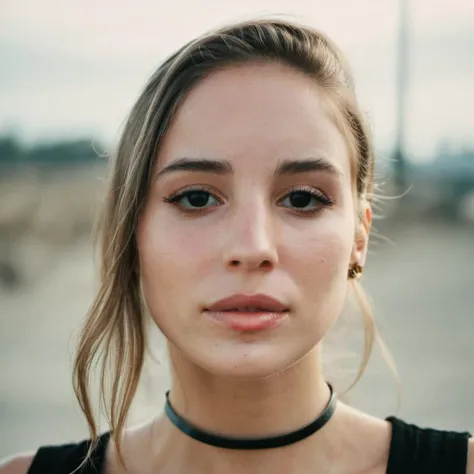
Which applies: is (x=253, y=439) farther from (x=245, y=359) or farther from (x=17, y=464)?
(x=17, y=464)

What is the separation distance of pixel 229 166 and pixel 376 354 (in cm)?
210

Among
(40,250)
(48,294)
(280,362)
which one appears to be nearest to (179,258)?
(280,362)

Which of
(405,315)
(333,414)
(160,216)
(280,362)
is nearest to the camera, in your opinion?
(280,362)

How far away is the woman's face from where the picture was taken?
1811 millimetres

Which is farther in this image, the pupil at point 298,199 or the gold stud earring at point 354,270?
the gold stud earring at point 354,270

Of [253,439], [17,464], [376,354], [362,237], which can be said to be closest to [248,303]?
[253,439]

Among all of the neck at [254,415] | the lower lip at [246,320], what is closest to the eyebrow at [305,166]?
the lower lip at [246,320]

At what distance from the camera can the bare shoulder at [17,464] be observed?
2.17m

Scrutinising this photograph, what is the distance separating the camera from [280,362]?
184cm

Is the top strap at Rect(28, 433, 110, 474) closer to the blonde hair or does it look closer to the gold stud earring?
the blonde hair

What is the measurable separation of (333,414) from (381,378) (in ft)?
13.9

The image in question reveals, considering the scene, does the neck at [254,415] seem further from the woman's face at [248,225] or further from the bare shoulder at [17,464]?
the bare shoulder at [17,464]

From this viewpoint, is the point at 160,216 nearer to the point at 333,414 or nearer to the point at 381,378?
the point at 333,414

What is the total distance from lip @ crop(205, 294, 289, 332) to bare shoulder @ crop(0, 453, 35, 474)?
0.75 meters
